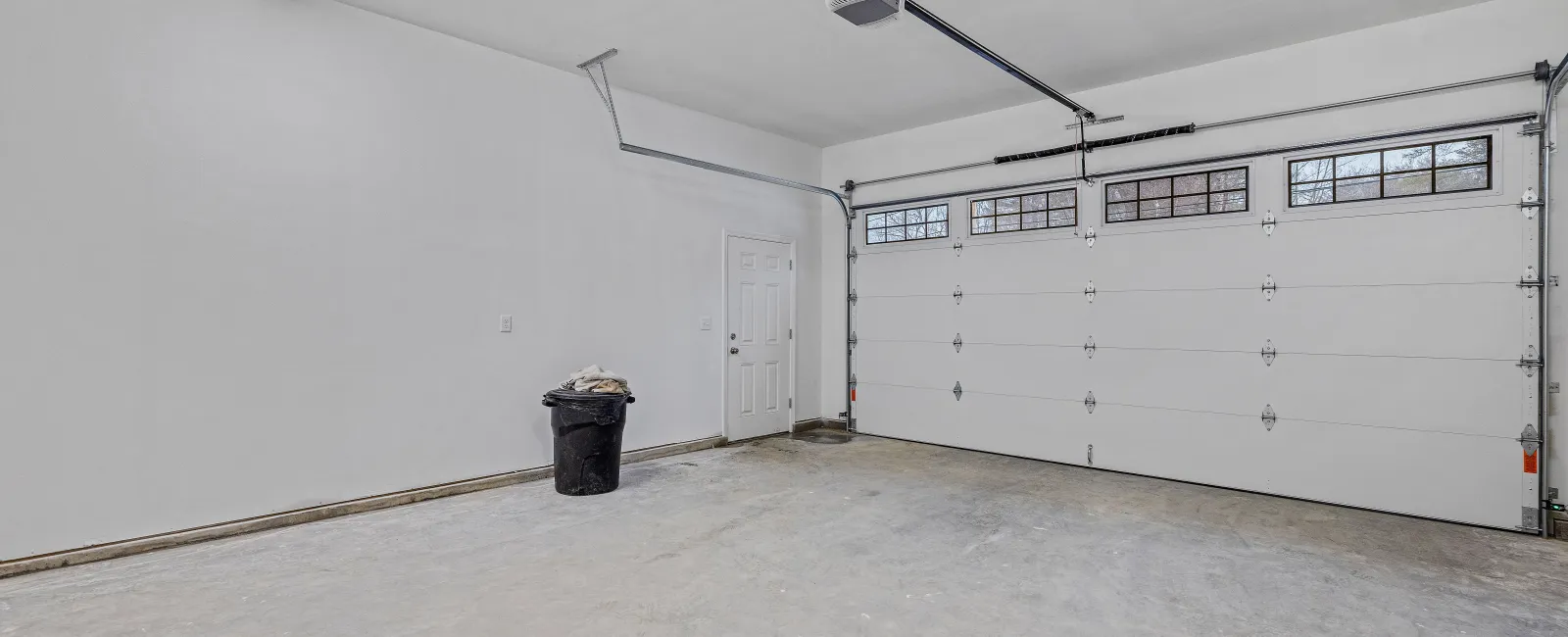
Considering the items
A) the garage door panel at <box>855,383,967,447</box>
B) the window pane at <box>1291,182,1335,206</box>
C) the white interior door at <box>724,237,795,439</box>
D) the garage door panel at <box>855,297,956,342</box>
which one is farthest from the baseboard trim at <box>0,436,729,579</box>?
the window pane at <box>1291,182,1335,206</box>

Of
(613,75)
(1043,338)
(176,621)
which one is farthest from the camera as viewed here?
(1043,338)

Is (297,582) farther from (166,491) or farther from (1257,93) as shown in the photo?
(1257,93)

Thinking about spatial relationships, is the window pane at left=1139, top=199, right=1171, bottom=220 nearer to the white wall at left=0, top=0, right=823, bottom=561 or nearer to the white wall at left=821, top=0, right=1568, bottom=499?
the white wall at left=821, top=0, right=1568, bottom=499

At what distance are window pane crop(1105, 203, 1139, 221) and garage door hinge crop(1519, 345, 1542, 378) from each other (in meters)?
2.34

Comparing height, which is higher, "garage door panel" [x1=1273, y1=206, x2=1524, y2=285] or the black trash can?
"garage door panel" [x1=1273, y1=206, x2=1524, y2=285]

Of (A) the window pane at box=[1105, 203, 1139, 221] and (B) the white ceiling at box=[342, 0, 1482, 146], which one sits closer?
(B) the white ceiling at box=[342, 0, 1482, 146]

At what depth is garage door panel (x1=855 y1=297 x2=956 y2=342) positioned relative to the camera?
6605mm

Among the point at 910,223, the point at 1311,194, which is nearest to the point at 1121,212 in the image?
the point at 1311,194

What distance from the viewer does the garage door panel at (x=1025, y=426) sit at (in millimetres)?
5719

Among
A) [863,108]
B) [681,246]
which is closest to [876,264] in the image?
[863,108]

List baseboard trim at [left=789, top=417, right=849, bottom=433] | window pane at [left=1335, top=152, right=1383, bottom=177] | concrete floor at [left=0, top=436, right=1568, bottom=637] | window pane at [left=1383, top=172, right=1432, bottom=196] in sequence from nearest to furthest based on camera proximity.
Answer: concrete floor at [left=0, top=436, right=1568, bottom=637]
window pane at [left=1383, top=172, right=1432, bottom=196]
window pane at [left=1335, top=152, right=1383, bottom=177]
baseboard trim at [left=789, top=417, right=849, bottom=433]

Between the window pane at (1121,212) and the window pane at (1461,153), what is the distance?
176 centimetres

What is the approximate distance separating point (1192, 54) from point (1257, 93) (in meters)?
0.52

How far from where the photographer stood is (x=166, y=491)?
11.8 feet
